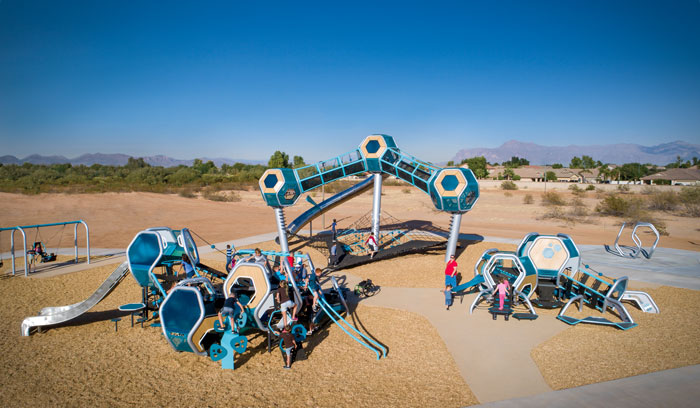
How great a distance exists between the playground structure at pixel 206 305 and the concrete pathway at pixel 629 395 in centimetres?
345

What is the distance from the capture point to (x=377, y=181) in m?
19.1

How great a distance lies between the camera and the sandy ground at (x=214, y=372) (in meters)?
7.12

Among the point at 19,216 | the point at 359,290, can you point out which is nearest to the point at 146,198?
the point at 19,216

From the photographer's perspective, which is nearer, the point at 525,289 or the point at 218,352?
the point at 218,352

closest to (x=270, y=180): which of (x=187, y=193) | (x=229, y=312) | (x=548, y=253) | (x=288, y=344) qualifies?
(x=229, y=312)

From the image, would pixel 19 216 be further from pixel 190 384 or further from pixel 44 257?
pixel 190 384

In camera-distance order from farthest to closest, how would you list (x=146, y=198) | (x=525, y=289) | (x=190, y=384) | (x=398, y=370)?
(x=146, y=198), (x=525, y=289), (x=398, y=370), (x=190, y=384)

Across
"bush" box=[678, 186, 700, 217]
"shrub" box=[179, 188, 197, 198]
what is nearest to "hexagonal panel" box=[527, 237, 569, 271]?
"bush" box=[678, 186, 700, 217]

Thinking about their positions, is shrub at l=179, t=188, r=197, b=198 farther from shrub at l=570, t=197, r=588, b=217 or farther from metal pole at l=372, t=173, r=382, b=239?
shrub at l=570, t=197, r=588, b=217

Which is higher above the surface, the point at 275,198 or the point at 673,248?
the point at 275,198

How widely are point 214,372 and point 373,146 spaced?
13.0 meters

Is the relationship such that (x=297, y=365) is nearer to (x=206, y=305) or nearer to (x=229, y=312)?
(x=229, y=312)

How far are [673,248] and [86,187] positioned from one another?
63.1m

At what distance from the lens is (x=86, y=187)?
5191 cm
